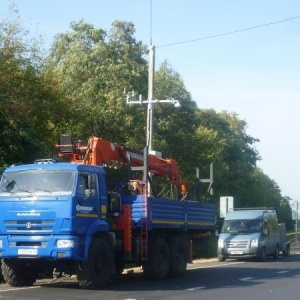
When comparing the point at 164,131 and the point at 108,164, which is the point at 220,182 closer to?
the point at 164,131

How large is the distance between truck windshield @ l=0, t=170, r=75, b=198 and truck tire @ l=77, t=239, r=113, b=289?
1562mm

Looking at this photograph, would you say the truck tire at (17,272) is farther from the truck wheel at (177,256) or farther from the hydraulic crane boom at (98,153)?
the truck wheel at (177,256)

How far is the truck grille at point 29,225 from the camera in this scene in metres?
16.8

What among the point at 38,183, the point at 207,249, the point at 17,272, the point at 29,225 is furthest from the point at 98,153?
the point at 207,249

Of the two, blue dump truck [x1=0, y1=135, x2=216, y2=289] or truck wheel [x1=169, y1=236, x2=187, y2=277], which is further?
truck wheel [x1=169, y1=236, x2=187, y2=277]

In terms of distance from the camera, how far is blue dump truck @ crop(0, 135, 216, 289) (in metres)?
16.8

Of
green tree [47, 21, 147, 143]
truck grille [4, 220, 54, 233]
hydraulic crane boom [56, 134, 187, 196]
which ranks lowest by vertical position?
truck grille [4, 220, 54, 233]

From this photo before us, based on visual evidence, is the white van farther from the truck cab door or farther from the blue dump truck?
the truck cab door

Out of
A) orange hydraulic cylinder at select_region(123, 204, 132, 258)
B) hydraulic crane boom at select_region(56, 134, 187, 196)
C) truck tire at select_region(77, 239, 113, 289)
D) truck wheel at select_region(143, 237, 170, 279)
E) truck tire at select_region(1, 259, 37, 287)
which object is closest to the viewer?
truck tire at select_region(77, 239, 113, 289)

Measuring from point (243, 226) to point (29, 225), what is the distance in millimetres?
18504

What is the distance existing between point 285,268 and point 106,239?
10.8m

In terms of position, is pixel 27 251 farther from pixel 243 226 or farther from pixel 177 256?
pixel 243 226

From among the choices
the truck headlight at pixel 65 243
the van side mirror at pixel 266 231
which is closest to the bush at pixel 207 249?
the van side mirror at pixel 266 231

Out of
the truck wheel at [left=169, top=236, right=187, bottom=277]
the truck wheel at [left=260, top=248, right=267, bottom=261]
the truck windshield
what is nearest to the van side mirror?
the truck wheel at [left=260, top=248, right=267, bottom=261]
